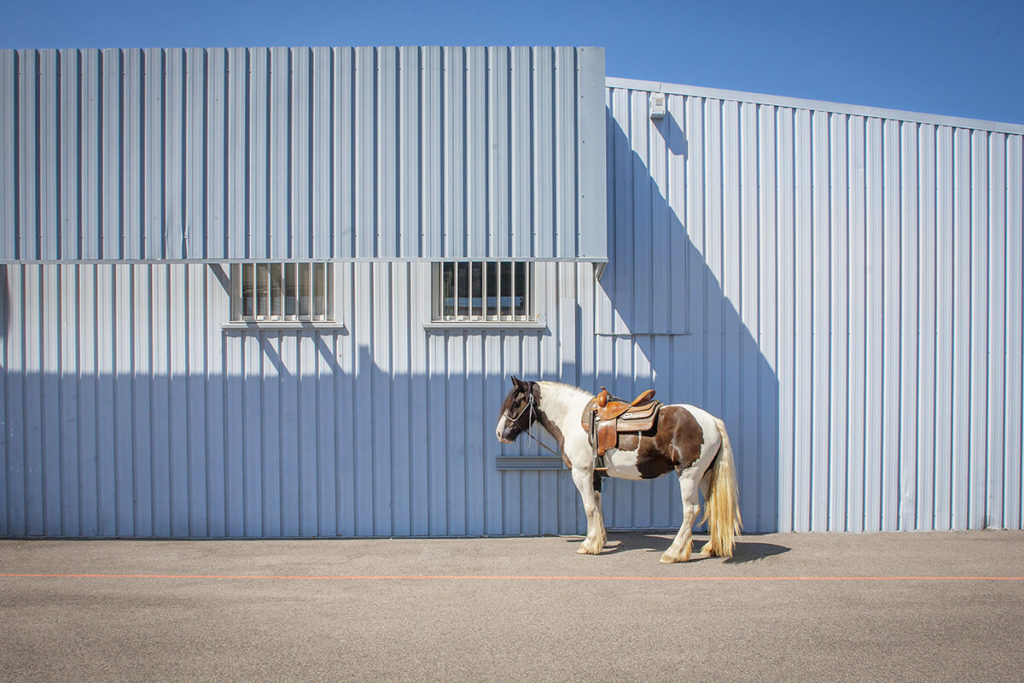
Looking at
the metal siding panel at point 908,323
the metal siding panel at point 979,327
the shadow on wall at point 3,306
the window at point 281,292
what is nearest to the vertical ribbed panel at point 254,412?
the shadow on wall at point 3,306

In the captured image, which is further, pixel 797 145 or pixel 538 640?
pixel 797 145

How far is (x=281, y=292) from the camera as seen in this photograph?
23.8 ft

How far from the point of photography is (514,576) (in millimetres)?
5590

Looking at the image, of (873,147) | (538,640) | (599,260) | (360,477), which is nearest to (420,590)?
(538,640)

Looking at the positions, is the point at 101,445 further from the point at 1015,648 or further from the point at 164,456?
the point at 1015,648

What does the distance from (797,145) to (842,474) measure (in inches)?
145

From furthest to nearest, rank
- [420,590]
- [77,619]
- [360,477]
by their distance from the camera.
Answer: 1. [360,477]
2. [420,590]
3. [77,619]

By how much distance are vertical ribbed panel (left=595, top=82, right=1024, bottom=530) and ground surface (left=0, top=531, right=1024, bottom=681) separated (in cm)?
69

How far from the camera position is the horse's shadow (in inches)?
241

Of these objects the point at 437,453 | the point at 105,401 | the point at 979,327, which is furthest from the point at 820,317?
the point at 105,401

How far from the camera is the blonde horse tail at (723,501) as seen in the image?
5.88 meters

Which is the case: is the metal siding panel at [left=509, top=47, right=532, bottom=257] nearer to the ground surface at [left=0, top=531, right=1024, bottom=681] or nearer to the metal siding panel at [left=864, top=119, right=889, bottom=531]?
the ground surface at [left=0, top=531, right=1024, bottom=681]

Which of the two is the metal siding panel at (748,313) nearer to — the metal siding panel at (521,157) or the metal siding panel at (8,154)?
the metal siding panel at (521,157)

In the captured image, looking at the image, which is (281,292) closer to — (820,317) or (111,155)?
(111,155)
